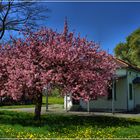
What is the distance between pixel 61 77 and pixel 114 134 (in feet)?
15.2

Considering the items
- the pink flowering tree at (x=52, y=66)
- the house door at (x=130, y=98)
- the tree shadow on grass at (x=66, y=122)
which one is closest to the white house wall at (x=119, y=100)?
the house door at (x=130, y=98)

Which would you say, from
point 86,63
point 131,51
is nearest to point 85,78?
point 86,63

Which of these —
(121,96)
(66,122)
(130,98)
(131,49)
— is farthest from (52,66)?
(131,49)

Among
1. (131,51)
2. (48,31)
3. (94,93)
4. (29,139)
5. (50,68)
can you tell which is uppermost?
(131,51)

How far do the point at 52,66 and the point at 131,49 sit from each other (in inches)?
1856

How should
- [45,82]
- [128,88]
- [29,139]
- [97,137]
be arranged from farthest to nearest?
[128,88], [45,82], [97,137], [29,139]

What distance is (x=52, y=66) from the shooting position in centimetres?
1764

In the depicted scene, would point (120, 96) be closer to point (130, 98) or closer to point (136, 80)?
point (130, 98)

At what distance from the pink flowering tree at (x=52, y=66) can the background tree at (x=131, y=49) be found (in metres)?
39.1

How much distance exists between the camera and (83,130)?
48.0ft

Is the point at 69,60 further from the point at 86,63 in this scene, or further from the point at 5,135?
the point at 5,135

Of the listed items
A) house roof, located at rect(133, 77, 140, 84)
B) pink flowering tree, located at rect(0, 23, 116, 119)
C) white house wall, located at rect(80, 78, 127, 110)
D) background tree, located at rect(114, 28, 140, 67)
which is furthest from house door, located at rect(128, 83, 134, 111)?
background tree, located at rect(114, 28, 140, 67)

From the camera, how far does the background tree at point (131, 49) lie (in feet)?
194

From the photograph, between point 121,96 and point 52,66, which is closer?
point 52,66
